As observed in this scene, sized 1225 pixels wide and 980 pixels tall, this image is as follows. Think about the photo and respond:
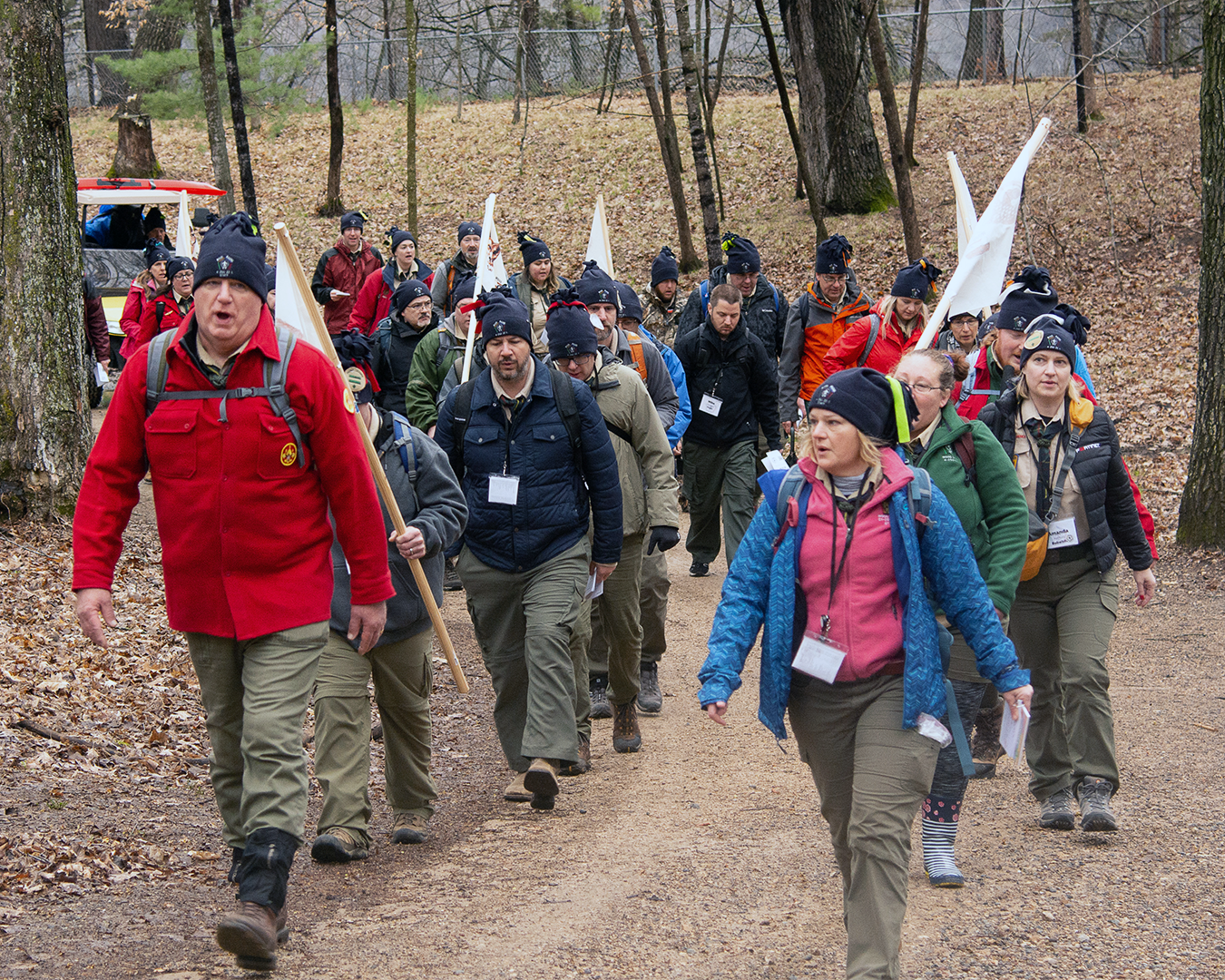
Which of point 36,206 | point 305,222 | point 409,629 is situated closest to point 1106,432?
point 409,629

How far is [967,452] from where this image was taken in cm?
548

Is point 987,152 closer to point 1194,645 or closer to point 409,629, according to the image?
point 1194,645

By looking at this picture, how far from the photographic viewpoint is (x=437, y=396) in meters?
9.91

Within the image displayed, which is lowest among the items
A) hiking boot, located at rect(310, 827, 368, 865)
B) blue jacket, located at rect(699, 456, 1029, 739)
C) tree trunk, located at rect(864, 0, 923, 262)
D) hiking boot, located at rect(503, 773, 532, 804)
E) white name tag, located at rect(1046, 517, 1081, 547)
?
hiking boot, located at rect(503, 773, 532, 804)

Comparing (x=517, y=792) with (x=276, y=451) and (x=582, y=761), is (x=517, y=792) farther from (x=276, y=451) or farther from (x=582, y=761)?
(x=276, y=451)

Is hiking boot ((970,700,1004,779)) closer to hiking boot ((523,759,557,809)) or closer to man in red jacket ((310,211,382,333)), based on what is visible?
hiking boot ((523,759,557,809))

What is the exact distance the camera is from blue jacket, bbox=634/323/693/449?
358 inches

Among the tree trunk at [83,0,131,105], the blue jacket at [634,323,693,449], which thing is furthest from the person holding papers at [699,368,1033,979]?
the tree trunk at [83,0,131,105]

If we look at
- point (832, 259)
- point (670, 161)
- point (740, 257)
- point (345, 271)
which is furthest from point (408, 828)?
point (670, 161)

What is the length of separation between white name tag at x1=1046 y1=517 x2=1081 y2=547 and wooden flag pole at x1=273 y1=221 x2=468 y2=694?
9.04 feet

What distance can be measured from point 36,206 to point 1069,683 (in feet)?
27.5

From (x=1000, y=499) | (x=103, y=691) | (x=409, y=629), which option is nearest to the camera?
(x=1000, y=499)

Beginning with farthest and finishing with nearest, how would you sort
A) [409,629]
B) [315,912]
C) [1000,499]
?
[409,629] → [1000,499] → [315,912]

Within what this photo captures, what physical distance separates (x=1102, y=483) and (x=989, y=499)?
2.76ft
